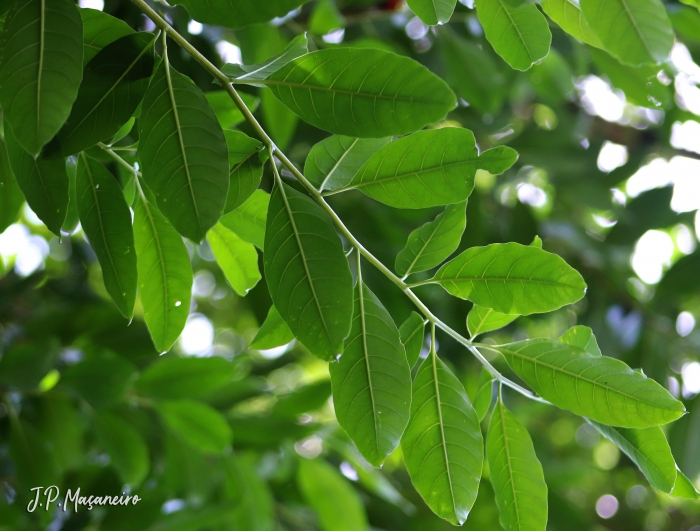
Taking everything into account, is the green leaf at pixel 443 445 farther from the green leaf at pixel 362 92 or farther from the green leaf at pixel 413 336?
the green leaf at pixel 362 92

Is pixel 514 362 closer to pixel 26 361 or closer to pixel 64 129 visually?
pixel 64 129

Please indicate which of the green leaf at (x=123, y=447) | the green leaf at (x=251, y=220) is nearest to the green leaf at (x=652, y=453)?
the green leaf at (x=251, y=220)

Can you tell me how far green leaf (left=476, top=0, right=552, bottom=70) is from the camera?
1.96 feet

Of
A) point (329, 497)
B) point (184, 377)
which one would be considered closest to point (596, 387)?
point (184, 377)

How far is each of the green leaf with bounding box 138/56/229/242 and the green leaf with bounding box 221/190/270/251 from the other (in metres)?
0.16

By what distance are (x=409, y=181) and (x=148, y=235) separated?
285 mm

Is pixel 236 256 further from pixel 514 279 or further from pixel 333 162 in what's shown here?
pixel 514 279

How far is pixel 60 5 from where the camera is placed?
0.49 meters

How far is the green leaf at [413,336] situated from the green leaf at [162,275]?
23 centimetres

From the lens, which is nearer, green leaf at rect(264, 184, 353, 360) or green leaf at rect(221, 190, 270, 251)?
green leaf at rect(264, 184, 353, 360)

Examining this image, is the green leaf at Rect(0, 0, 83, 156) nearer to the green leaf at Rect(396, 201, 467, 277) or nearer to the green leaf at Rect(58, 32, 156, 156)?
the green leaf at Rect(58, 32, 156, 156)

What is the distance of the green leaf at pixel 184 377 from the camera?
1.19 m

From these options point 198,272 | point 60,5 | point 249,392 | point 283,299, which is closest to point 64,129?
point 60,5

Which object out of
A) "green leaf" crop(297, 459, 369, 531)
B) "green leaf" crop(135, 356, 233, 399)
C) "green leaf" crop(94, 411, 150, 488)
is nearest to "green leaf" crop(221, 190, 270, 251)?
"green leaf" crop(135, 356, 233, 399)
